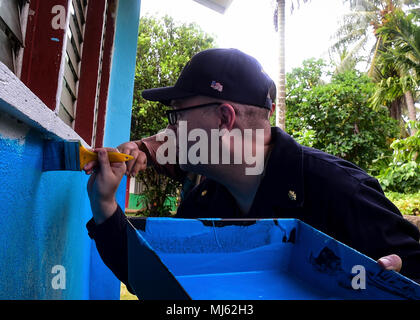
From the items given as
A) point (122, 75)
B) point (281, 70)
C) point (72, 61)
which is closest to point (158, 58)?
point (281, 70)

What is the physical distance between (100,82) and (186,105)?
1739 millimetres

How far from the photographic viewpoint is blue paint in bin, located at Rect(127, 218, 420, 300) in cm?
96

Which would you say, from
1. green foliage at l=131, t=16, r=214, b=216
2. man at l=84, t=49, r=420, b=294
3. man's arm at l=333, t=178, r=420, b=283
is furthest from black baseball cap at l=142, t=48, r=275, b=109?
green foliage at l=131, t=16, r=214, b=216

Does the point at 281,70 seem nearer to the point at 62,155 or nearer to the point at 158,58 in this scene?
the point at 158,58

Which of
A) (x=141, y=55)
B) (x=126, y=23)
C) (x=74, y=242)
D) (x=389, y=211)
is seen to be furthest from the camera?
(x=141, y=55)

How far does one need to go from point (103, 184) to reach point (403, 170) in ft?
31.4

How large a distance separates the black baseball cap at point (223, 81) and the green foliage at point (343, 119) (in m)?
11.0

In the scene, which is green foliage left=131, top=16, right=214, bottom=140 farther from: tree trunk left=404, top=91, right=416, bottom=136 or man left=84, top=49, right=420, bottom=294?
tree trunk left=404, top=91, right=416, bottom=136

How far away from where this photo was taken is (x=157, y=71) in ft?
38.3

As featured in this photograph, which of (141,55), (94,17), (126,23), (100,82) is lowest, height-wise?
(100,82)

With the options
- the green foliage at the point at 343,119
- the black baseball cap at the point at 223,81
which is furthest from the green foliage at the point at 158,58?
the black baseball cap at the point at 223,81

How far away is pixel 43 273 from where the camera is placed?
3.80ft

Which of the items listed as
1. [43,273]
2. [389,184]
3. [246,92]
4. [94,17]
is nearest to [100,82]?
[94,17]
